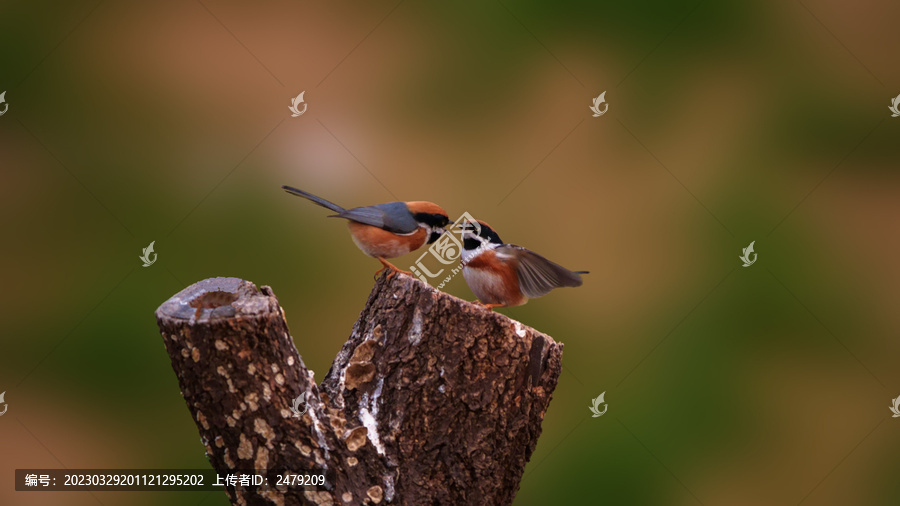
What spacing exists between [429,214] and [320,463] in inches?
36.6

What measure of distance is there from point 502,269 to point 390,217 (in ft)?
1.45

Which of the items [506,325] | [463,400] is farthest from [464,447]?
[506,325]

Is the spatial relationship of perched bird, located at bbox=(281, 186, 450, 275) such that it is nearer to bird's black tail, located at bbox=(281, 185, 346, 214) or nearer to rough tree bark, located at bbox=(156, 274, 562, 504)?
bird's black tail, located at bbox=(281, 185, 346, 214)

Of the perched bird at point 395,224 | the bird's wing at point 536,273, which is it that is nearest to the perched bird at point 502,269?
the bird's wing at point 536,273

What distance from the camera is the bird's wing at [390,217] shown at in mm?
2686

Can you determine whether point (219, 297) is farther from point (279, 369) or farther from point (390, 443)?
point (390, 443)

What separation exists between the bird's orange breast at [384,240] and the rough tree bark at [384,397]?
7.9 inches

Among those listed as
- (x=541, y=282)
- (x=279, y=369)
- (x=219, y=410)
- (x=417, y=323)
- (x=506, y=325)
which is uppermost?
(x=541, y=282)

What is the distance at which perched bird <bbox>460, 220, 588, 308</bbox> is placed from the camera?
8.76ft

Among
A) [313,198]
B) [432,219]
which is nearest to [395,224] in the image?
[432,219]

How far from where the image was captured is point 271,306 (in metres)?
2.20

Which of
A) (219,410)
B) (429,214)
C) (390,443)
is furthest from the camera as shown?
(429,214)

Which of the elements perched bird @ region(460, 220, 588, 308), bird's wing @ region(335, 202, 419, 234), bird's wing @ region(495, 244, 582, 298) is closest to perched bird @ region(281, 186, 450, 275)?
bird's wing @ region(335, 202, 419, 234)

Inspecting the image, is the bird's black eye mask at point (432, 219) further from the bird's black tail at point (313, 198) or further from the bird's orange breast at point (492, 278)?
the bird's black tail at point (313, 198)
